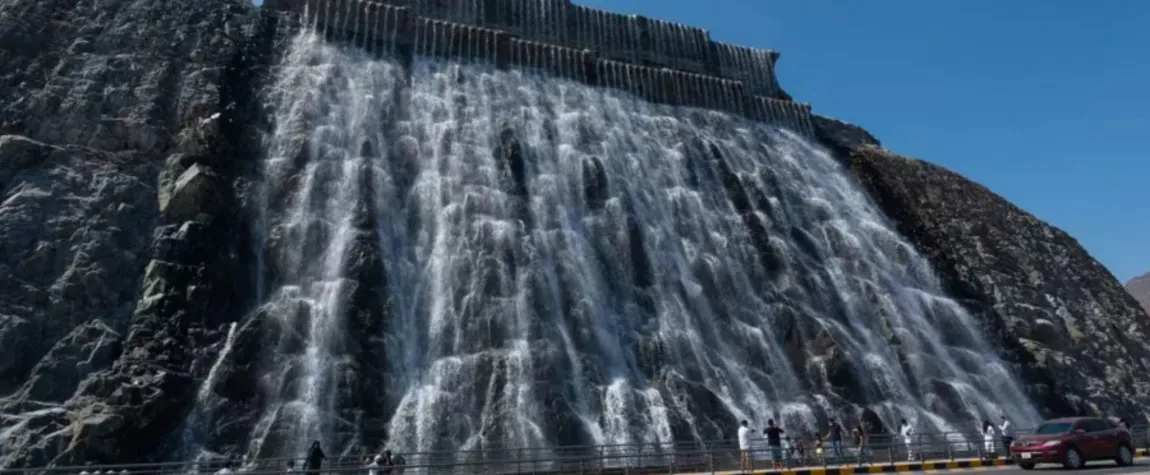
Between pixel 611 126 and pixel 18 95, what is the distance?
2670cm

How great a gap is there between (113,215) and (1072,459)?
31.3m

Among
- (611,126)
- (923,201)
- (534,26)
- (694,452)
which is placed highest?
(534,26)

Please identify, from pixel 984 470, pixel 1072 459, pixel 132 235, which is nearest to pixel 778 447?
pixel 984 470

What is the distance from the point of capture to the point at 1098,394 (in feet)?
145

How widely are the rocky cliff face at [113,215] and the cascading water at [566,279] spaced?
2289mm

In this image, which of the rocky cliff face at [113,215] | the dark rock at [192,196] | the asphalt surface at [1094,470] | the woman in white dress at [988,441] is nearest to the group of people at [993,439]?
the woman in white dress at [988,441]

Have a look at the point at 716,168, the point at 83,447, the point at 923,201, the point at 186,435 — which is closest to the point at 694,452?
the point at 186,435

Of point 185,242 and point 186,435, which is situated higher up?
point 185,242

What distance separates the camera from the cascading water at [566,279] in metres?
29.9

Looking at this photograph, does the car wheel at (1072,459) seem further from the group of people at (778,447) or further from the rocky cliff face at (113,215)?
the rocky cliff face at (113,215)

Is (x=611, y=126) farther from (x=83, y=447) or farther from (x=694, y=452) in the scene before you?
(x=83, y=447)

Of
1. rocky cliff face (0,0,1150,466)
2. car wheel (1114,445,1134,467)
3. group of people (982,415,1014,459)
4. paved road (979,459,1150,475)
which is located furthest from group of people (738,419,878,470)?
rocky cliff face (0,0,1150,466)

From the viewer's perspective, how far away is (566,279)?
1404 inches

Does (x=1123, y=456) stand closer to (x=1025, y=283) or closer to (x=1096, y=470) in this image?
(x=1096, y=470)
